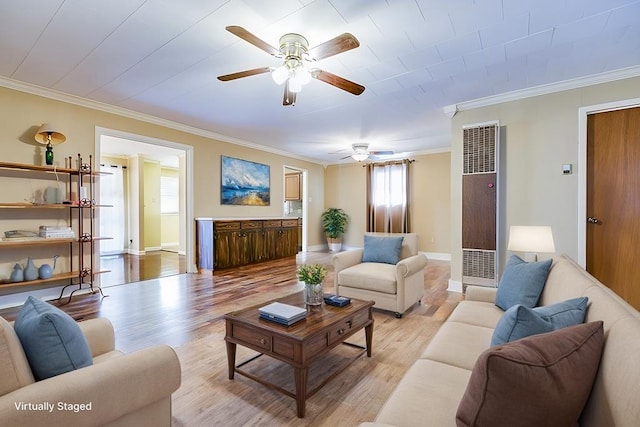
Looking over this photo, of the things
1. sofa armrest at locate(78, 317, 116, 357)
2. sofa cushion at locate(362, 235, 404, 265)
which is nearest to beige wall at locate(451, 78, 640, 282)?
sofa cushion at locate(362, 235, 404, 265)

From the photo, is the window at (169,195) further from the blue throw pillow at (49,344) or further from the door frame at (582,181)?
the door frame at (582,181)

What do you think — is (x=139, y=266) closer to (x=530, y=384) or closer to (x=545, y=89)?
(x=530, y=384)

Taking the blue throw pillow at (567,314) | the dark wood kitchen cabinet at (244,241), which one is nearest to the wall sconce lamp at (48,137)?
the dark wood kitchen cabinet at (244,241)

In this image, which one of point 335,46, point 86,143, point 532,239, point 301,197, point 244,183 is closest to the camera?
point 335,46

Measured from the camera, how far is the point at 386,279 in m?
3.12

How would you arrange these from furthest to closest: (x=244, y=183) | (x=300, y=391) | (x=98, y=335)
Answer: (x=244, y=183)
(x=300, y=391)
(x=98, y=335)

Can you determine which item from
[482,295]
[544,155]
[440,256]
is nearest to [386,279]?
[482,295]

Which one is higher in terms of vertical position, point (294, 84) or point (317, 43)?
point (317, 43)

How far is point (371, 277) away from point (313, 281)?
123 cm

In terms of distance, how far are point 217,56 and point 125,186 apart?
20.7 feet

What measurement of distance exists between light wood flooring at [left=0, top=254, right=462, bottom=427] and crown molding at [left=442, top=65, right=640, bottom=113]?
8.22 feet

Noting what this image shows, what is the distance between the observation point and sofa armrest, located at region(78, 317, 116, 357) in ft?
4.98

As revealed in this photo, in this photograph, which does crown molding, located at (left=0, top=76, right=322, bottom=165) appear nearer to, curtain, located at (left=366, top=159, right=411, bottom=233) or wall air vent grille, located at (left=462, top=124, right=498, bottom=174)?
curtain, located at (left=366, top=159, right=411, bottom=233)

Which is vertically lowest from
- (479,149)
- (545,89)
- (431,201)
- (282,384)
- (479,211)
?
(282,384)
